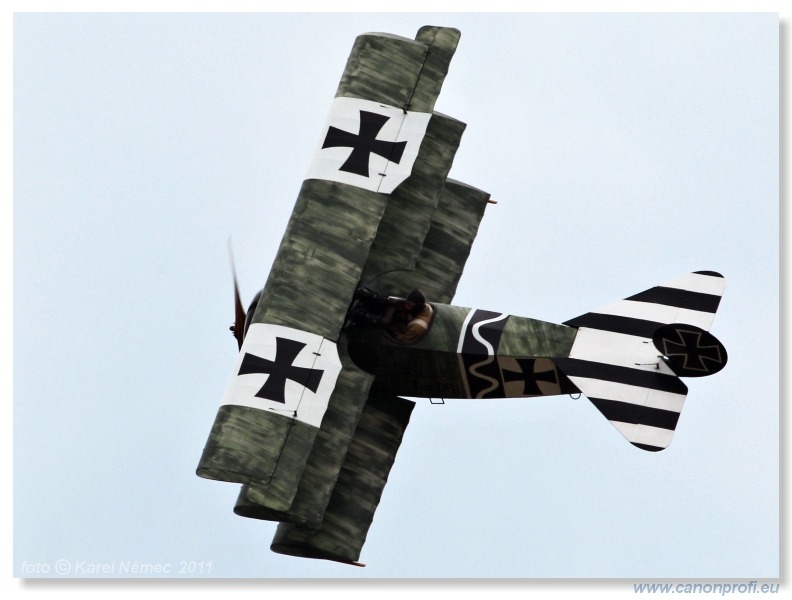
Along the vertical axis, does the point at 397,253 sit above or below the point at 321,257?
above

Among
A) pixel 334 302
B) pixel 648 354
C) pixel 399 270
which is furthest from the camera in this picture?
pixel 399 270

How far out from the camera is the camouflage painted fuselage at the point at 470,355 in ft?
117

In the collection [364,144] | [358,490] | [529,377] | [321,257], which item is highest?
[364,144]

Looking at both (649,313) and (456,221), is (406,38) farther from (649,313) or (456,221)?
(649,313)

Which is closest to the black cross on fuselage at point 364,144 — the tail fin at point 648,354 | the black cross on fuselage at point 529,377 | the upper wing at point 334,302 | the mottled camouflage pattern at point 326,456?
the upper wing at point 334,302

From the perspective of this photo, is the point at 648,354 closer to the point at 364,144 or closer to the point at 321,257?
the point at 321,257

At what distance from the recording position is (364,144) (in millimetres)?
37469

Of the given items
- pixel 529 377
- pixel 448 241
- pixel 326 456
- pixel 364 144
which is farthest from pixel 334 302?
pixel 448 241

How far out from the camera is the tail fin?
113ft

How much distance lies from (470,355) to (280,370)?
3.09 metres

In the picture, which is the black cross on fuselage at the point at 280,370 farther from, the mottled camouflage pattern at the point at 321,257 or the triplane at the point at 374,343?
the mottled camouflage pattern at the point at 321,257

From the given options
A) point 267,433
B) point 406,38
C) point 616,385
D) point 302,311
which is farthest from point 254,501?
point 406,38

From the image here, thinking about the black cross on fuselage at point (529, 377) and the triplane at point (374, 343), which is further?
the black cross on fuselage at point (529, 377)

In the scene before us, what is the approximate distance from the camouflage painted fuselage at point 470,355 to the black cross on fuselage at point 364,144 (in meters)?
2.74
